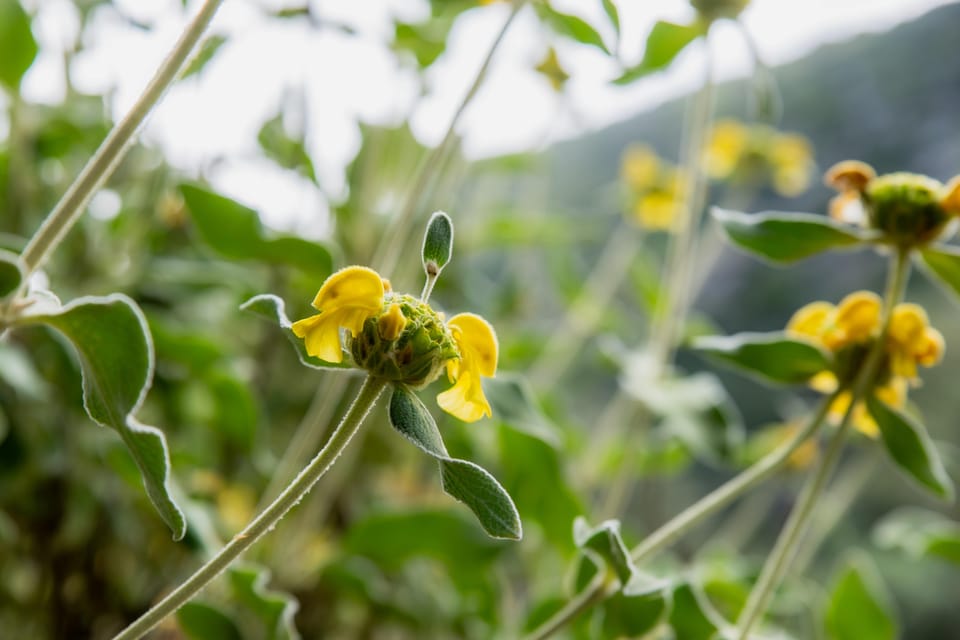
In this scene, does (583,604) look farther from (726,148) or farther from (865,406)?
(726,148)

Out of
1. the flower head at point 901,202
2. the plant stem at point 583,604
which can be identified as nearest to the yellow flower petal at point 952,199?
the flower head at point 901,202

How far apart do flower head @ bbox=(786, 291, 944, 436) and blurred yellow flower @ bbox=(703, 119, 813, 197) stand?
540 millimetres

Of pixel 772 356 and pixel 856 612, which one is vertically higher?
pixel 772 356

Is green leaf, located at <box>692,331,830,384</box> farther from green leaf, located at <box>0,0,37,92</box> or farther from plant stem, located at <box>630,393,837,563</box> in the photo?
green leaf, located at <box>0,0,37,92</box>

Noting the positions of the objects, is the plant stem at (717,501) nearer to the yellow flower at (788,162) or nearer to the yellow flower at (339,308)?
the yellow flower at (339,308)

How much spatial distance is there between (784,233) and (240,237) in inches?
11.4

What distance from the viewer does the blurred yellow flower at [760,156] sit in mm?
920

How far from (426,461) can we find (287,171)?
326 mm

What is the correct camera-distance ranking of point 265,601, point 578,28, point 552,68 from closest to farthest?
1. point 265,601
2. point 578,28
3. point 552,68

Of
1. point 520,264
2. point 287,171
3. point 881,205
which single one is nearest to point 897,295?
point 881,205

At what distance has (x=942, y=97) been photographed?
145 cm

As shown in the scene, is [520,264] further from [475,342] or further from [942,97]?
[942,97]

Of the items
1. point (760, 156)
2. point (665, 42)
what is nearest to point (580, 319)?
point (760, 156)

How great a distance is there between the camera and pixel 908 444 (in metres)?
0.40
